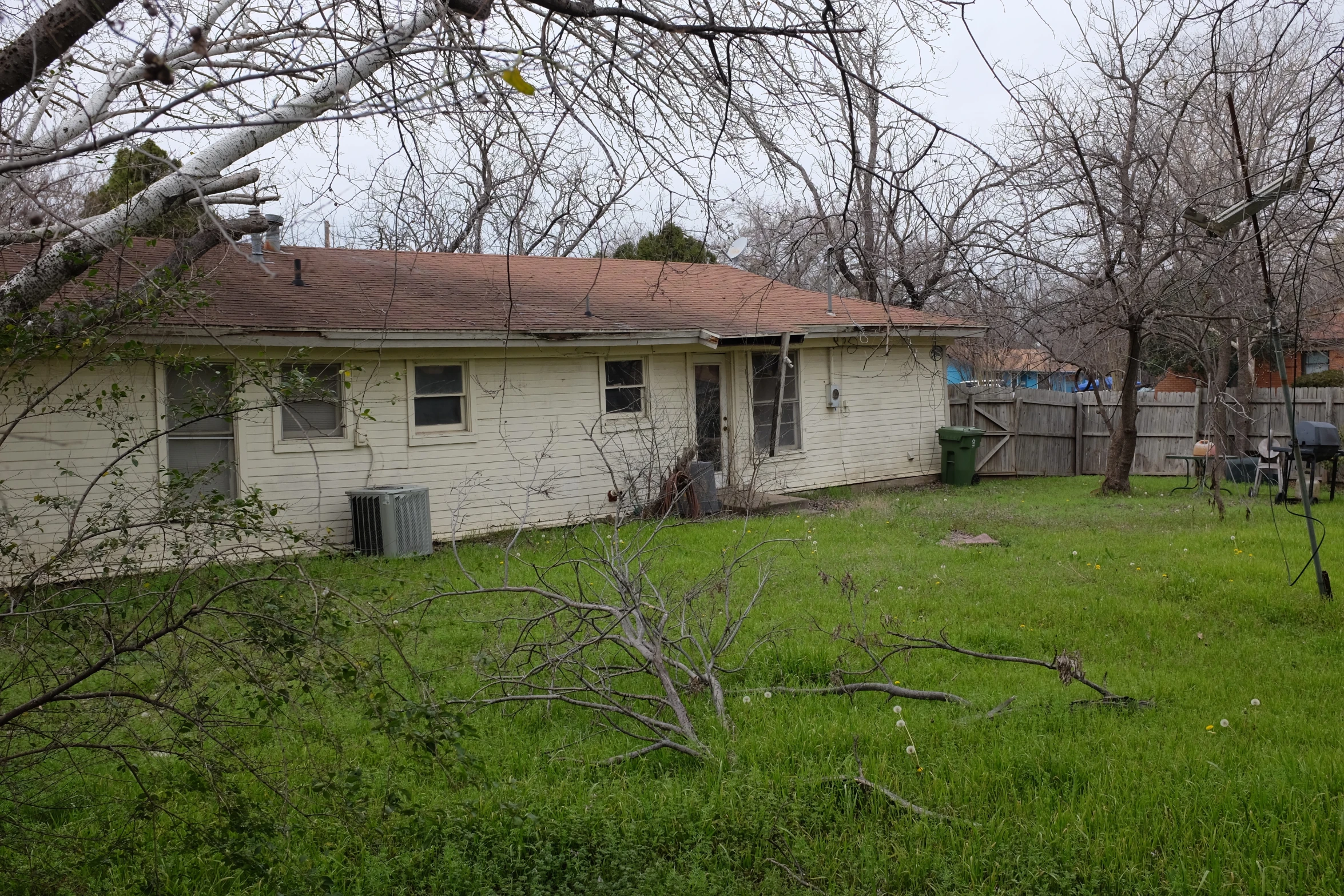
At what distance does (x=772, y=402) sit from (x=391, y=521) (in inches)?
296

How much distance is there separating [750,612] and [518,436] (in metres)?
6.99

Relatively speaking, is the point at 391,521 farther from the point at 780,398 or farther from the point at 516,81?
the point at 516,81

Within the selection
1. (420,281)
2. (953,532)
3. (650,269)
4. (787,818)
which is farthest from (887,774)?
(650,269)

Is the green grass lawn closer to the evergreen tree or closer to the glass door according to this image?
the evergreen tree

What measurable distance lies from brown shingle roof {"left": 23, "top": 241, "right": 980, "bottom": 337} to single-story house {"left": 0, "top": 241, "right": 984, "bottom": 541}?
0.06 metres

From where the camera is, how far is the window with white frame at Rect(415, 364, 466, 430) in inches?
537

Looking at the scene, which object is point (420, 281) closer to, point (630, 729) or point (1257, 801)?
point (630, 729)

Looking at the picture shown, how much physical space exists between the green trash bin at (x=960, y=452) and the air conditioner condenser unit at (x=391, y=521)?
11.1 metres

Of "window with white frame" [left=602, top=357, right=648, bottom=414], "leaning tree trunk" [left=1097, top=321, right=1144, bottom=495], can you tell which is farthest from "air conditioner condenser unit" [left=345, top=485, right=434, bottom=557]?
"leaning tree trunk" [left=1097, top=321, right=1144, bottom=495]

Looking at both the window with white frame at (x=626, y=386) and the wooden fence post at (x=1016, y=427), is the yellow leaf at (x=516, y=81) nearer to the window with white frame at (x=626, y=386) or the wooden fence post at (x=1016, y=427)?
the window with white frame at (x=626, y=386)

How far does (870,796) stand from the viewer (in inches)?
183

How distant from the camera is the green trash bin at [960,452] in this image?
19.7m

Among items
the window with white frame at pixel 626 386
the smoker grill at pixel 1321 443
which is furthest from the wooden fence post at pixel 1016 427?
the window with white frame at pixel 626 386

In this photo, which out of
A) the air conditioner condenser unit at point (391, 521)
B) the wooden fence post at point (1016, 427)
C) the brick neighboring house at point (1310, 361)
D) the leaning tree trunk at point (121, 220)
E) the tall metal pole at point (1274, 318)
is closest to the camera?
the tall metal pole at point (1274, 318)
